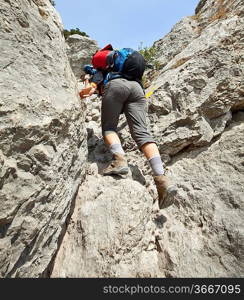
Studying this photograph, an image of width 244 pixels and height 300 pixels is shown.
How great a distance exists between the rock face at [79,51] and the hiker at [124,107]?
8.98 metres

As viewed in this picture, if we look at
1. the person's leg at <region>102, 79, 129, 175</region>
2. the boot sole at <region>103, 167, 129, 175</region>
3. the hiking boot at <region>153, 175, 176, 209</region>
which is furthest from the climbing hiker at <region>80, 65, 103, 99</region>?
the hiking boot at <region>153, 175, 176, 209</region>

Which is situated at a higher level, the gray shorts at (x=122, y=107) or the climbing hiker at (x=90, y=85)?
the climbing hiker at (x=90, y=85)

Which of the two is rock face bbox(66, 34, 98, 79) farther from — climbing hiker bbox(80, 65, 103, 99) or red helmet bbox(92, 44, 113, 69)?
red helmet bbox(92, 44, 113, 69)

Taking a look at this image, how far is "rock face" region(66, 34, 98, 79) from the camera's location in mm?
14805

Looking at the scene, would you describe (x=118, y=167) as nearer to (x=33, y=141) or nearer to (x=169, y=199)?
(x=169, y=199)

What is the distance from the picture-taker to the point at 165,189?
509 cm

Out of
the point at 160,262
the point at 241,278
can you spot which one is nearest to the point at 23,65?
the point at 160,262

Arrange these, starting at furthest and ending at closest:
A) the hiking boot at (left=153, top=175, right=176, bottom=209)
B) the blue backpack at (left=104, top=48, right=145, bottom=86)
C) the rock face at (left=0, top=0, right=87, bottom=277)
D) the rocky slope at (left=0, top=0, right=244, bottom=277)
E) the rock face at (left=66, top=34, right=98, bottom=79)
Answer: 1. the rock face at (left=66, top=34, right=98, bottom=79)
2. the blue backpack at (left=104, top=48, right=145, bottom=86)
3. the hiking boot at (left=153, top=175, right=176, bottom=209)
4. the rocky slope at (left=0, top=0, right=244, bottom=277)
5. the rock face at (left=0, top=0, right=87, bottom=277)

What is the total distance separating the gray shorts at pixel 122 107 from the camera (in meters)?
5.65

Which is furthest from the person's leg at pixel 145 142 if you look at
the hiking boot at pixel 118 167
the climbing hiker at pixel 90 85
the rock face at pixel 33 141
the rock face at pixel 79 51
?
the rock face at pixel 79 51

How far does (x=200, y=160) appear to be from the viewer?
6121 millimetres

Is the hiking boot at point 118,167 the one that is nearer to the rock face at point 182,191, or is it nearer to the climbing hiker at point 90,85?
the rock face at point 182,191

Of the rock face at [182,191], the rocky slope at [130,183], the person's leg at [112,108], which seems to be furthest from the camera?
the person's leg at [112,108]

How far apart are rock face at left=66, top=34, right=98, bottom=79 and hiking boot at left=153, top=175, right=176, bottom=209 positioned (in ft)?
36.6
